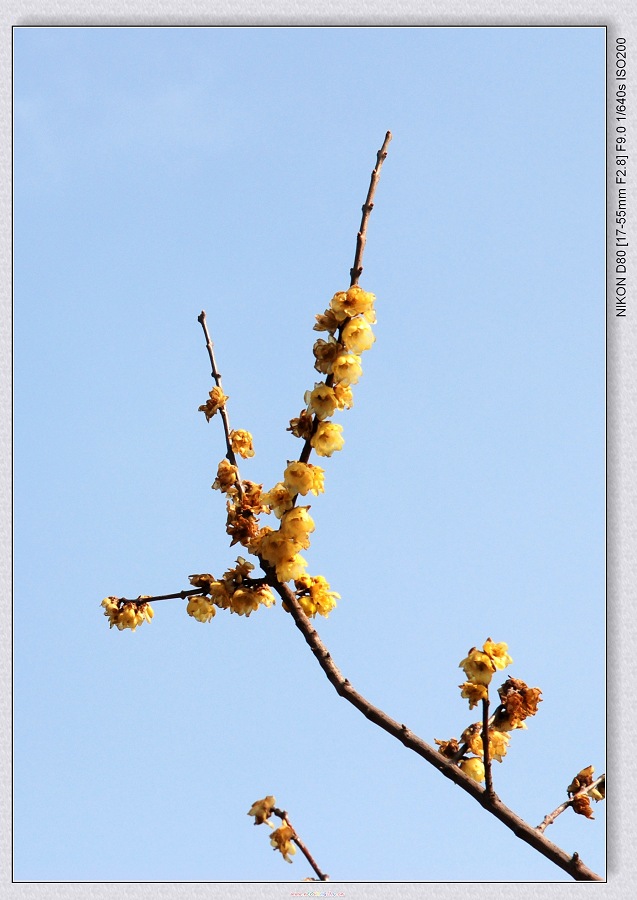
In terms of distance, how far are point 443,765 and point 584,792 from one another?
854 millimetres

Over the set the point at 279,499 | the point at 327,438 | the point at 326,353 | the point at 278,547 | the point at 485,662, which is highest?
the point at 326,353

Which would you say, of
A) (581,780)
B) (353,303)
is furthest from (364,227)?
(581,780)

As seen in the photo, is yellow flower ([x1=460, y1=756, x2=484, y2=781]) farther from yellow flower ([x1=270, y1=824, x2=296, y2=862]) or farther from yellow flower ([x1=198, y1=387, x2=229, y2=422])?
yellow flower ([x1=198, y1=387, x2=229, y2=422])

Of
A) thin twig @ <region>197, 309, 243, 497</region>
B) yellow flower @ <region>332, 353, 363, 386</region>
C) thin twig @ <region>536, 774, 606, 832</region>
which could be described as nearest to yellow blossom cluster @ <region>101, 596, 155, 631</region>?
thin twig @ <region>197, 309, 243, 497</region>

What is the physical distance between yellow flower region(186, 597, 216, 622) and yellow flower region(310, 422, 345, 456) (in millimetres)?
984

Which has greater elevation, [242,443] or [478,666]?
[242,443]

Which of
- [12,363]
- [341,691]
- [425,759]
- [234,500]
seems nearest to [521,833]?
[425,759]

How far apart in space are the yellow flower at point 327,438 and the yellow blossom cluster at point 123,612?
1.31 metres

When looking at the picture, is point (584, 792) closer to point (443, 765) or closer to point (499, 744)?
point (499, 744)

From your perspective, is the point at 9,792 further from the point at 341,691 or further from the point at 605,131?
the point at 605,131

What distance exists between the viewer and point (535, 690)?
3680mm

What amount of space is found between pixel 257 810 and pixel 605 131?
4286 mm

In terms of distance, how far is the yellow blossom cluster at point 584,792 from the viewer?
389 centimetres

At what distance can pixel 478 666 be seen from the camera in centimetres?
359
